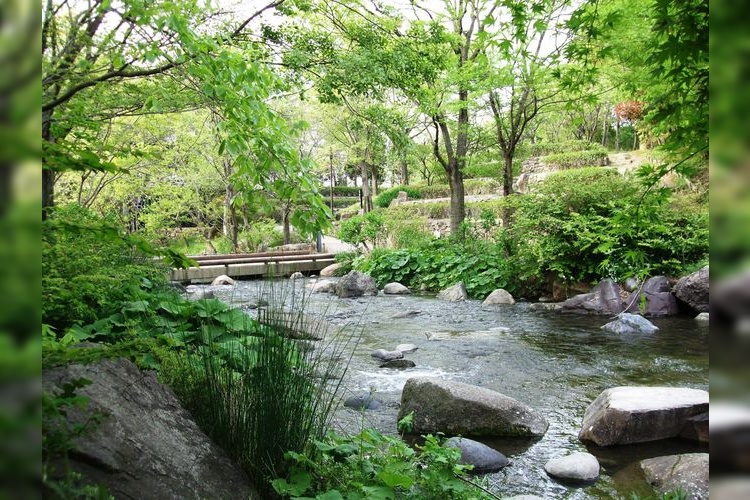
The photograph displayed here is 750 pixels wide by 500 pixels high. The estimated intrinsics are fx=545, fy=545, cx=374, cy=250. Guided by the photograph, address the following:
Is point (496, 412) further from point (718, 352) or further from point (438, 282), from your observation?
point (438, 282)

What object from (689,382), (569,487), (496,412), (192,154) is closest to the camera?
(569,487)

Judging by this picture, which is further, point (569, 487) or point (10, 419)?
point (569, 487)

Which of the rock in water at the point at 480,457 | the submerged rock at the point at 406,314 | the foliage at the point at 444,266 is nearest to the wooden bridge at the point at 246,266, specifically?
the foliage at the point at 444,266

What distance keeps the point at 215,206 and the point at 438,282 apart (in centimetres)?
1177

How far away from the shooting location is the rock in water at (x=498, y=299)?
1067 cm

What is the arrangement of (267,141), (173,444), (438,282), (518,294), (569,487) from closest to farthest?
(173,444) < (267,141) < (569,487) < (518,294) < (438,282)

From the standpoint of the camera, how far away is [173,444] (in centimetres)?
220

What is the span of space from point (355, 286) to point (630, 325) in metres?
6.24

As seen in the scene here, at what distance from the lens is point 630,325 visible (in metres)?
7.89

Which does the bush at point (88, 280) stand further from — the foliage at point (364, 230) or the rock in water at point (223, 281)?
the foliage at point (364, 230)

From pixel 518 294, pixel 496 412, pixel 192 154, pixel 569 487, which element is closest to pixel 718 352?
pixel 569 487

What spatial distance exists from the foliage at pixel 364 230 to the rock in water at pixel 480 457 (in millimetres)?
13514

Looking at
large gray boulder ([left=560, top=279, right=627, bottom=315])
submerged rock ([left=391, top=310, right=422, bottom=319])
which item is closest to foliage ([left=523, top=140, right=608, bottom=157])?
large gray boulder ([left=560, top=279, right=627, bottom=315])

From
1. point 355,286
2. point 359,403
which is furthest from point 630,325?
point 355,286
